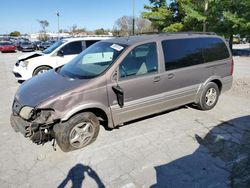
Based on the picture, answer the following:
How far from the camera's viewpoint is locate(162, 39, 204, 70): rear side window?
4582 millimetres

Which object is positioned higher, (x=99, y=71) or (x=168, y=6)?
(x=168, y=6)

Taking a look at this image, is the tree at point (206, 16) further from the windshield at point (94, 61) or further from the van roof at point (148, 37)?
the windshield at point (94, 61)

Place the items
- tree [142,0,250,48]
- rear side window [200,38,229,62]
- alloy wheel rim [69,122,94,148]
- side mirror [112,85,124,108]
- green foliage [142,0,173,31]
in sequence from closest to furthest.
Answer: alloy wheel rim [69,122,94,148] → side mirror [112,85,124,108] → rear side window [200,38,229,62] → tree [142,0,250,48] → green foliage [142,0,173,31]

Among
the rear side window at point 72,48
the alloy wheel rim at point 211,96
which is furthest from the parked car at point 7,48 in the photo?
the alloy wheel rim at point 211,96

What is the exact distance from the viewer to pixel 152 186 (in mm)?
2975

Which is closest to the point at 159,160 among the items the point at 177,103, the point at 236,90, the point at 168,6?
the point at 177,103

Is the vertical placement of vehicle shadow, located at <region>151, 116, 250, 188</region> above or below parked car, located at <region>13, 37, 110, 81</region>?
below

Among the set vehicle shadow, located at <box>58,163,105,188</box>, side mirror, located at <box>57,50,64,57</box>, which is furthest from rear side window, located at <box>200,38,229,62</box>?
side mirror, located at <box>57,50,64,57</box>

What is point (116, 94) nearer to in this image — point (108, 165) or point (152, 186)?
point (108, 165)

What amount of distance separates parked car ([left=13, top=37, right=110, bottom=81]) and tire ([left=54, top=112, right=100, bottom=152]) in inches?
204

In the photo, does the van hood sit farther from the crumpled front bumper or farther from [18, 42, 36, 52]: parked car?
[18, 42, 36, 52]: parked car

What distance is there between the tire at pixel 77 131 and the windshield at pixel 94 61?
0.72m

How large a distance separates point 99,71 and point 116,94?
49cm

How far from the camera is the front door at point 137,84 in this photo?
13.3 feet
